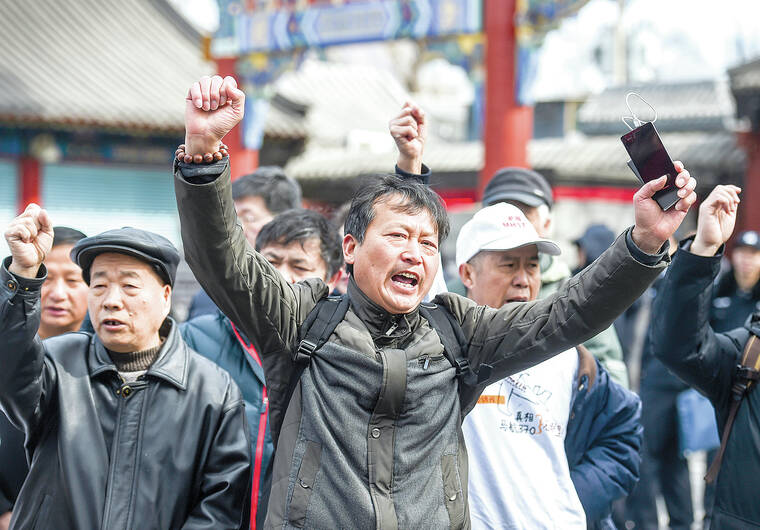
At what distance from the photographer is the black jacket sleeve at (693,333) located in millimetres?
2314

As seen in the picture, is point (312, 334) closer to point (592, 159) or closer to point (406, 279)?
point (406, 279)

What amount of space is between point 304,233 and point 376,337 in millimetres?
1062

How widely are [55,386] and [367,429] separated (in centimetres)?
91

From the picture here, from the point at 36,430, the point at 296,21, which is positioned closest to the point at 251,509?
the point at 36,430

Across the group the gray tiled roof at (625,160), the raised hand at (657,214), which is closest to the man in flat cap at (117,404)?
the raised hand at (657,214)

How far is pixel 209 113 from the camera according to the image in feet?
5.39

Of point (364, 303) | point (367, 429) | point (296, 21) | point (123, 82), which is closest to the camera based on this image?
point (367, 429)

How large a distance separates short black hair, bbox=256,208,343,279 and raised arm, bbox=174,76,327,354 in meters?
1.07

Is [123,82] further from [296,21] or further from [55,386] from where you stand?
[55,386]

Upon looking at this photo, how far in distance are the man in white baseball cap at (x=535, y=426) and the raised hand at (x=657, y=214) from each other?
0.72 metres

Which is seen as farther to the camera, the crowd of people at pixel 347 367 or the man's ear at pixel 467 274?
the man's ear at pixel 467 274

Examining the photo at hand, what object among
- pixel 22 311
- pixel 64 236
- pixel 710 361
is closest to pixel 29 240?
pixel 22 311

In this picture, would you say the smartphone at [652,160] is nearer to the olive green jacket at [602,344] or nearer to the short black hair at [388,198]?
the short black hair at [388,198]

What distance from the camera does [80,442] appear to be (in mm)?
2125
